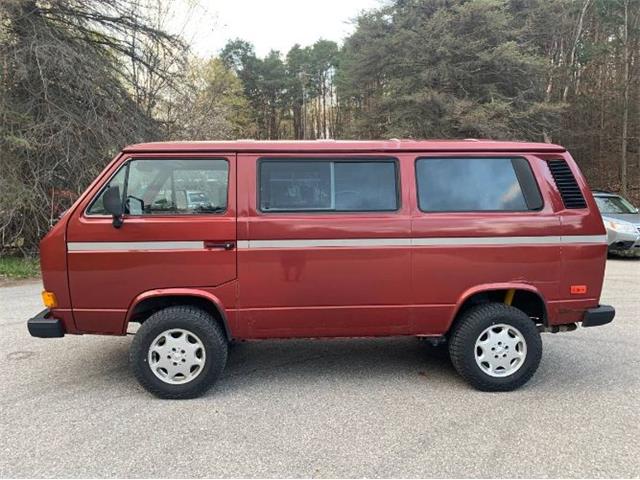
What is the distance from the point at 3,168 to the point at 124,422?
858 cm

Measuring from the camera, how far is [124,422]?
142 inches

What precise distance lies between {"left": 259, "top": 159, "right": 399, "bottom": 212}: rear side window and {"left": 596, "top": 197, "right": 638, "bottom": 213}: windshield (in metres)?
10.8

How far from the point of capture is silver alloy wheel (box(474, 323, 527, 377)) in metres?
4.14

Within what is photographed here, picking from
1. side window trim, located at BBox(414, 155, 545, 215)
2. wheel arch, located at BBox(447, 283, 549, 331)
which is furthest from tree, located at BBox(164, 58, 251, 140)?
wheel arch, located at BBox(447, 283, 549, 331)

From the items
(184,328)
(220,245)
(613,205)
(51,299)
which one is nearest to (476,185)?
(220,245)

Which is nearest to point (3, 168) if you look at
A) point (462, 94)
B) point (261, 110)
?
point (462, 94)

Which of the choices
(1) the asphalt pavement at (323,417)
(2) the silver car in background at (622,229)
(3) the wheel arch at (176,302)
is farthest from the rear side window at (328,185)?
(2) the silver car in background at (622,229)

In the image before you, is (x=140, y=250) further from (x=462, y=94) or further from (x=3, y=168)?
(x=462, y=94)

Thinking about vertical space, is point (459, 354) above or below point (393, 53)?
below

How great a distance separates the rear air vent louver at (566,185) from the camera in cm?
420

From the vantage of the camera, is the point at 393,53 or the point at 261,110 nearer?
the point at 393,53

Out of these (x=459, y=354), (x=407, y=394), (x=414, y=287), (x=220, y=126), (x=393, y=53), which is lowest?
(x=407, y=394)

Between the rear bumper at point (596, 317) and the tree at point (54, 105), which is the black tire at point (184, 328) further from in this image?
the tree at point (54, 105)

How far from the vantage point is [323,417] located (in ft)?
12.1
